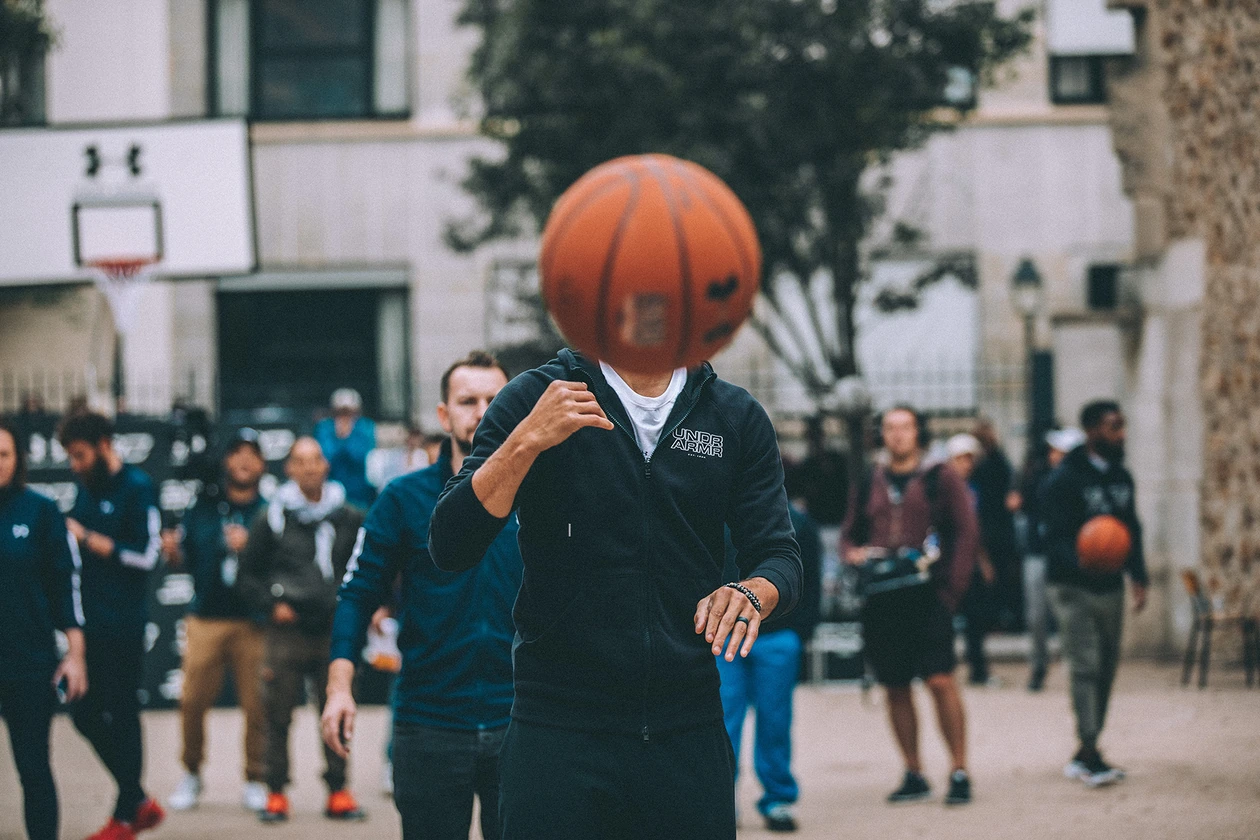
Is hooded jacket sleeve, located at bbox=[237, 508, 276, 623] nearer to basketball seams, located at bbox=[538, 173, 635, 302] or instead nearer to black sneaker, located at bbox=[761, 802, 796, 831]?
black sneaker, located at bbox=[761, 802, 796, 831]

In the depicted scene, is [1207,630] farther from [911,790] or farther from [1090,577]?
[911,790]

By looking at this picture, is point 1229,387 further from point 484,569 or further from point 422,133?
point 422,133

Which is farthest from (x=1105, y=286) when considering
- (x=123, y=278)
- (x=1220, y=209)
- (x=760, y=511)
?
(x=760, y=511)

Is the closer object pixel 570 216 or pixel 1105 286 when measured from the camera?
pixel 570 216

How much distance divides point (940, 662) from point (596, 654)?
217 inches

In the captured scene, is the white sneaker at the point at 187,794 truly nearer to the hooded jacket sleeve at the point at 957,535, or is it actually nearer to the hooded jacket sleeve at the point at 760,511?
the hooded jacket sleeve at the point at 957,535

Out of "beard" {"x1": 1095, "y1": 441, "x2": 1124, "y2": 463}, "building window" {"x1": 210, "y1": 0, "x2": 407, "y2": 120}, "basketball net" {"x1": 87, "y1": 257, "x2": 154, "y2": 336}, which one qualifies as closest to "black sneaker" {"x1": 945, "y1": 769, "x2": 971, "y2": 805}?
"beard" {"x1": 1095, "y1": 441, "x2": 1124, "y2": 463}

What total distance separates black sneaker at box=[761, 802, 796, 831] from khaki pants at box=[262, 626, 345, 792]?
7.95 feet

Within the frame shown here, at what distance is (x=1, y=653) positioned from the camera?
6.77 m

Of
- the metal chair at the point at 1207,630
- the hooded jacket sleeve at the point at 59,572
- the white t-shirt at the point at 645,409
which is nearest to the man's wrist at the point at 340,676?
the white t-shirt at the point at 645,409

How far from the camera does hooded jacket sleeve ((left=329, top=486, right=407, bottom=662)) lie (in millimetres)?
4980

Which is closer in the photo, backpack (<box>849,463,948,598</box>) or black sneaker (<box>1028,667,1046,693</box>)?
backpack (<box>849,463,948,598</box>)

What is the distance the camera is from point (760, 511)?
3732 mm

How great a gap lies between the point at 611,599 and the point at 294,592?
18.5 feet
